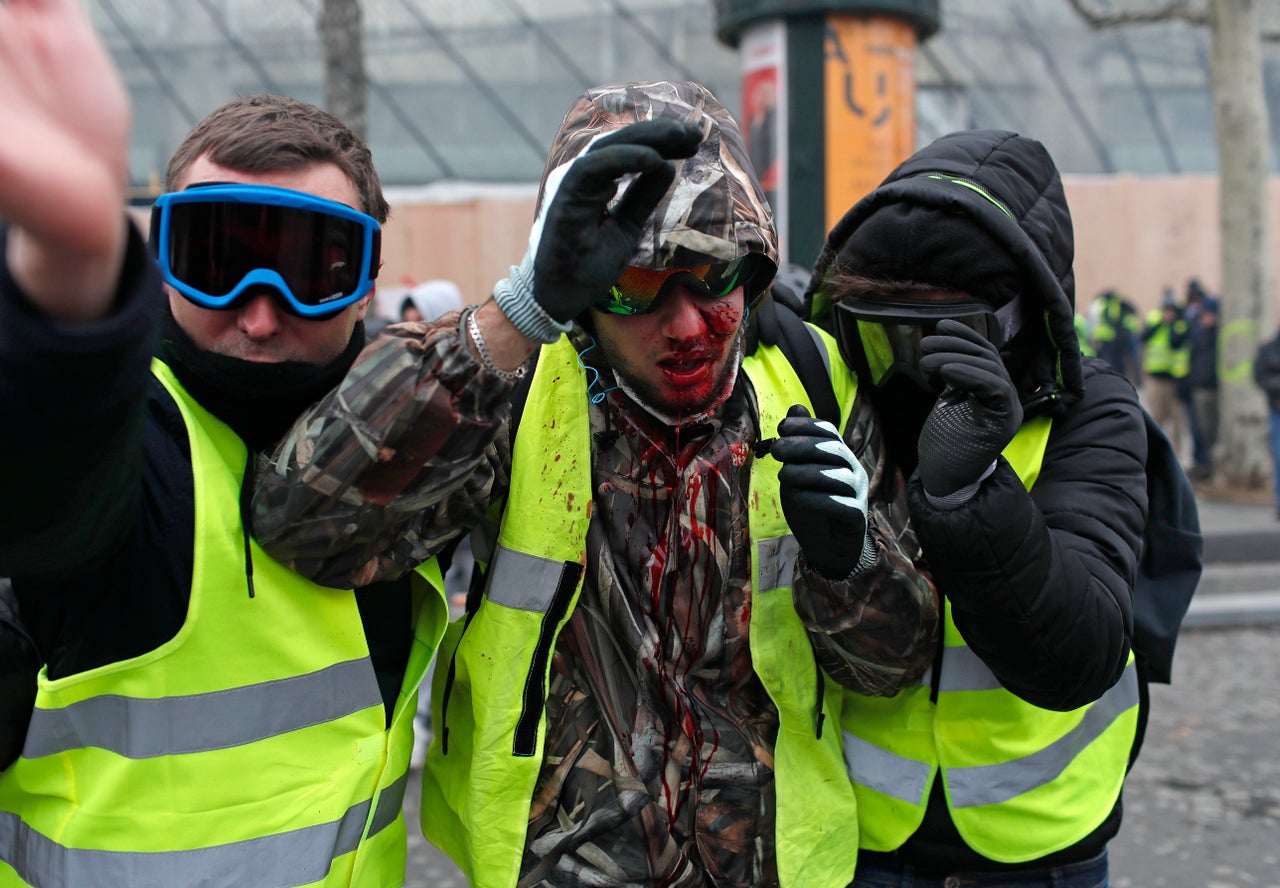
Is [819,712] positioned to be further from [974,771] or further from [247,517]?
[247,517]

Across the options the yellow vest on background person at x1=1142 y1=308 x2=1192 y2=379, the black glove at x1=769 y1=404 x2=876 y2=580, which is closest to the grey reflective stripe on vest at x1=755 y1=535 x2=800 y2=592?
the black glove at x1=769 y1=404 x2=876 y2=580

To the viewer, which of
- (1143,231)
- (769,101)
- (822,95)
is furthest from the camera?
(1143,231)

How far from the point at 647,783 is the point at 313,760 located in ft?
1.77

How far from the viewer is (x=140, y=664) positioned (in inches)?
61.5

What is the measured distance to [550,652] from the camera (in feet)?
6.00

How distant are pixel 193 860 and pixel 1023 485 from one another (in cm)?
133

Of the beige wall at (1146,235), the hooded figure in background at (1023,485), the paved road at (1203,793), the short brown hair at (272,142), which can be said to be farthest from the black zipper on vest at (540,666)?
the beige wall at (1146,235)

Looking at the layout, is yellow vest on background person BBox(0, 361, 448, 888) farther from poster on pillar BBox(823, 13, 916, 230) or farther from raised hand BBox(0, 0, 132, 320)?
poster on pillar BBox(823, 13, 916, 230)

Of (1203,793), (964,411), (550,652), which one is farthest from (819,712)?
(1203,793)

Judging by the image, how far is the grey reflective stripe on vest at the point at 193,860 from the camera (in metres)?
1.59

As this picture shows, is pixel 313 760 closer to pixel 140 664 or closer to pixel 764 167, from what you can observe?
pixel 140 664

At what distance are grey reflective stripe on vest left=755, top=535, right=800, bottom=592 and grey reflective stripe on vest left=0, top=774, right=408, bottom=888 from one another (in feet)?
2.35

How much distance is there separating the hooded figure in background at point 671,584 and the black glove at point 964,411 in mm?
122

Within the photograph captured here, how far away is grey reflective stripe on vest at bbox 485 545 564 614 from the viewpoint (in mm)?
1796
